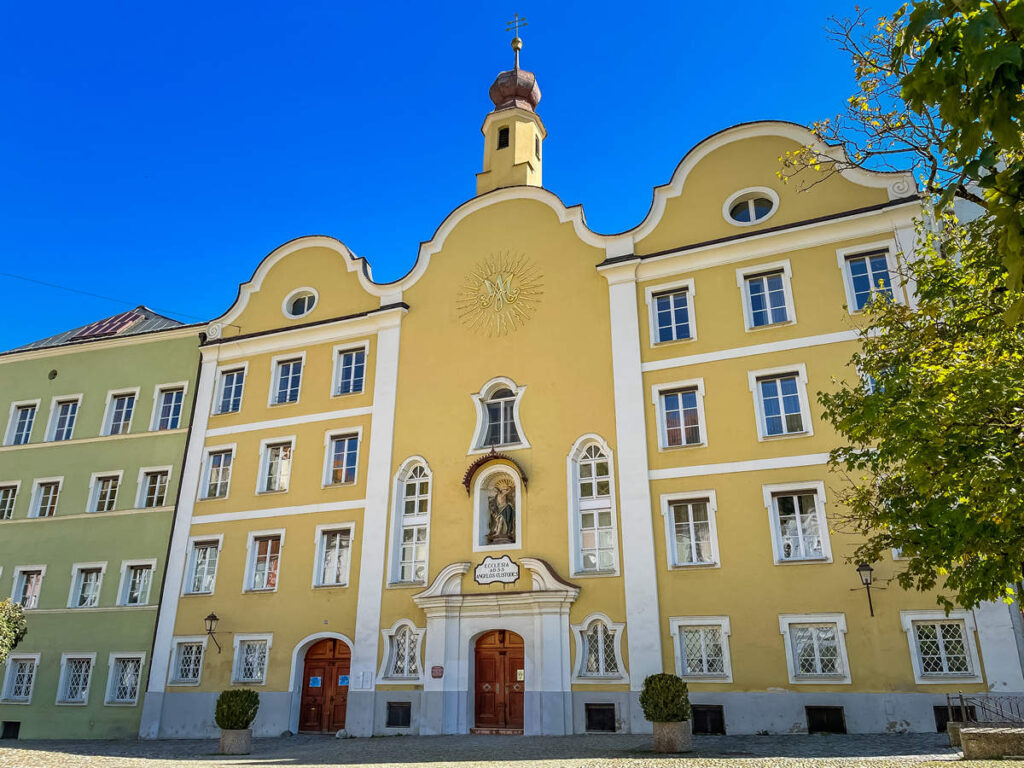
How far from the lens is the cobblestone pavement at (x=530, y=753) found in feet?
44.3

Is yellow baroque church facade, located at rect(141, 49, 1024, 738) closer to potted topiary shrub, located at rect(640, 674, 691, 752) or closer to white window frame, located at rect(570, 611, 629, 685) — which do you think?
white window frame, located at rect(570, 611, 629, 685)

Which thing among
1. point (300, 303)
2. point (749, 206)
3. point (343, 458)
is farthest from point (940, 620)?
point (300, 303)

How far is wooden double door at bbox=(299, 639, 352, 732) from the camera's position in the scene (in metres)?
22.9

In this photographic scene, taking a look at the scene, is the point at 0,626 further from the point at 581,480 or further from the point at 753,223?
the point at 753,223

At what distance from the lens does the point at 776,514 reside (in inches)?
774

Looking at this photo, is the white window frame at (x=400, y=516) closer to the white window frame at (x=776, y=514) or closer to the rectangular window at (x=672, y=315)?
Answer: the rectangular window at (x=672, y=315)

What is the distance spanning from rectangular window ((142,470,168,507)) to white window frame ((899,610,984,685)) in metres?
22.7

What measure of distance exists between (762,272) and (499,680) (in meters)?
13.1

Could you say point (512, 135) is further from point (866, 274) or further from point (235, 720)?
point (235, 720)

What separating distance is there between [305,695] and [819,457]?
51.8 feet

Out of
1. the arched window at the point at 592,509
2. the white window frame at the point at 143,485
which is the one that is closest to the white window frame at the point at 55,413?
the white window frame at the point at 143,485

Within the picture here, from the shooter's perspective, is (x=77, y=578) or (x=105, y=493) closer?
(x=77, y=578)

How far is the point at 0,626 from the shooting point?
20.7 meters

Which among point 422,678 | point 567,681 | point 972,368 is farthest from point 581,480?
point 972,368
